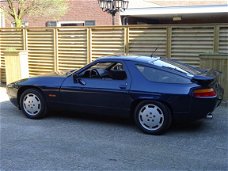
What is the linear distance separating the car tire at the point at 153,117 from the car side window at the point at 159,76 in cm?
41

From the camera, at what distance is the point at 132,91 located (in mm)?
6293

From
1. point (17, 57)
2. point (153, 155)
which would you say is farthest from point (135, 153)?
point (17, 57)

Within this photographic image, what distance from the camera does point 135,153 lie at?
5223 millimetres

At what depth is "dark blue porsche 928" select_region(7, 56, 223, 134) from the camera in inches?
235

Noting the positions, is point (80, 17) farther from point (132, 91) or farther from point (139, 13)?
point (132, 91)

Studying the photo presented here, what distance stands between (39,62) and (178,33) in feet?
14.7

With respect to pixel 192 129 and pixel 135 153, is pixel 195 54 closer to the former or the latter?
pixel 192 129

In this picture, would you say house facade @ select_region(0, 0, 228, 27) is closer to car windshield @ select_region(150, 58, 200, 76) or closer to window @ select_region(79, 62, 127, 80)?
car windshield @ select_region(150, 58, 200, 76)

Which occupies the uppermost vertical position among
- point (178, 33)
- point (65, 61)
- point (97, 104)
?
point (178, 33)

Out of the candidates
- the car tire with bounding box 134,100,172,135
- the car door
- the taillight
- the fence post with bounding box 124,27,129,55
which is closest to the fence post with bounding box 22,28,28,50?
the fence post with bounding box 124,27,129,55

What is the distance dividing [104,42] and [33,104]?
3582 millimetres

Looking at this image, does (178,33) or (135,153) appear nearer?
(135,153)

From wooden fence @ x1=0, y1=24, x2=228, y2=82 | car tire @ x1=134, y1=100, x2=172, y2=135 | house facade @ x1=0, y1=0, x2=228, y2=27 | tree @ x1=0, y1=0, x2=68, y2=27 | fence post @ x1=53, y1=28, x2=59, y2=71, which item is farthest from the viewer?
house facade @ x1=0, y1=0, x2=228, y2=27

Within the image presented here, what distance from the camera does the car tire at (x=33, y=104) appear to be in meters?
7.18
